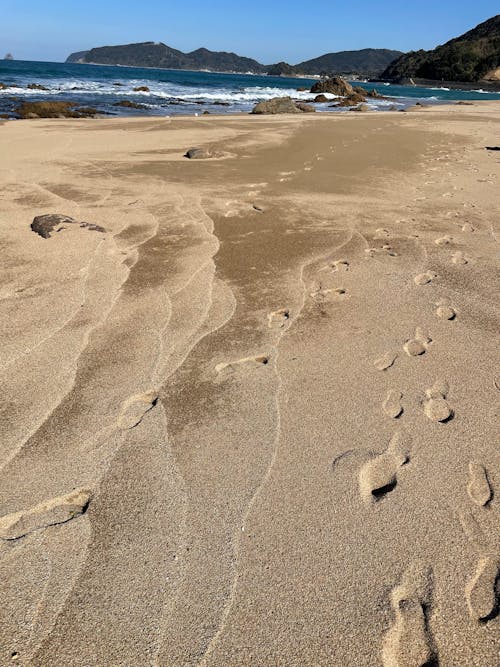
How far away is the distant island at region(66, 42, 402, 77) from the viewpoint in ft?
479

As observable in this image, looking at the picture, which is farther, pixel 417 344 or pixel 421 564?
pixel 417 344

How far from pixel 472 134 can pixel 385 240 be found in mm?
8726

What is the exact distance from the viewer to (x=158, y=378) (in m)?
1.97

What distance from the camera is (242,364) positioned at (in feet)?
6.84

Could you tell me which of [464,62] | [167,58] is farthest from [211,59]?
[464,62]

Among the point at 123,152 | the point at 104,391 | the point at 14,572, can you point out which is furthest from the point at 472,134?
the point at 14,572

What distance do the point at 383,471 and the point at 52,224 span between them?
3.09 m

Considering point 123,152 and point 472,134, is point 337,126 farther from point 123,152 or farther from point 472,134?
point 123,152

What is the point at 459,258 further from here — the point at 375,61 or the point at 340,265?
the point at 375,61

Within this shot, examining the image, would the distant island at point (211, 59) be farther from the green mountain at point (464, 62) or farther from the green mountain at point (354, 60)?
the green mountain at point (464, 62)

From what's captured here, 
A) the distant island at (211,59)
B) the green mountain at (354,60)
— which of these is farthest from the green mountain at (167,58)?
the green mountain at (354,60)

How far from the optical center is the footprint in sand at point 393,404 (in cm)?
177

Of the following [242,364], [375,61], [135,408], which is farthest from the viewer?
[375,61]

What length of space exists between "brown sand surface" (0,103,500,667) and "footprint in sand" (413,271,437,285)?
0.02 m
